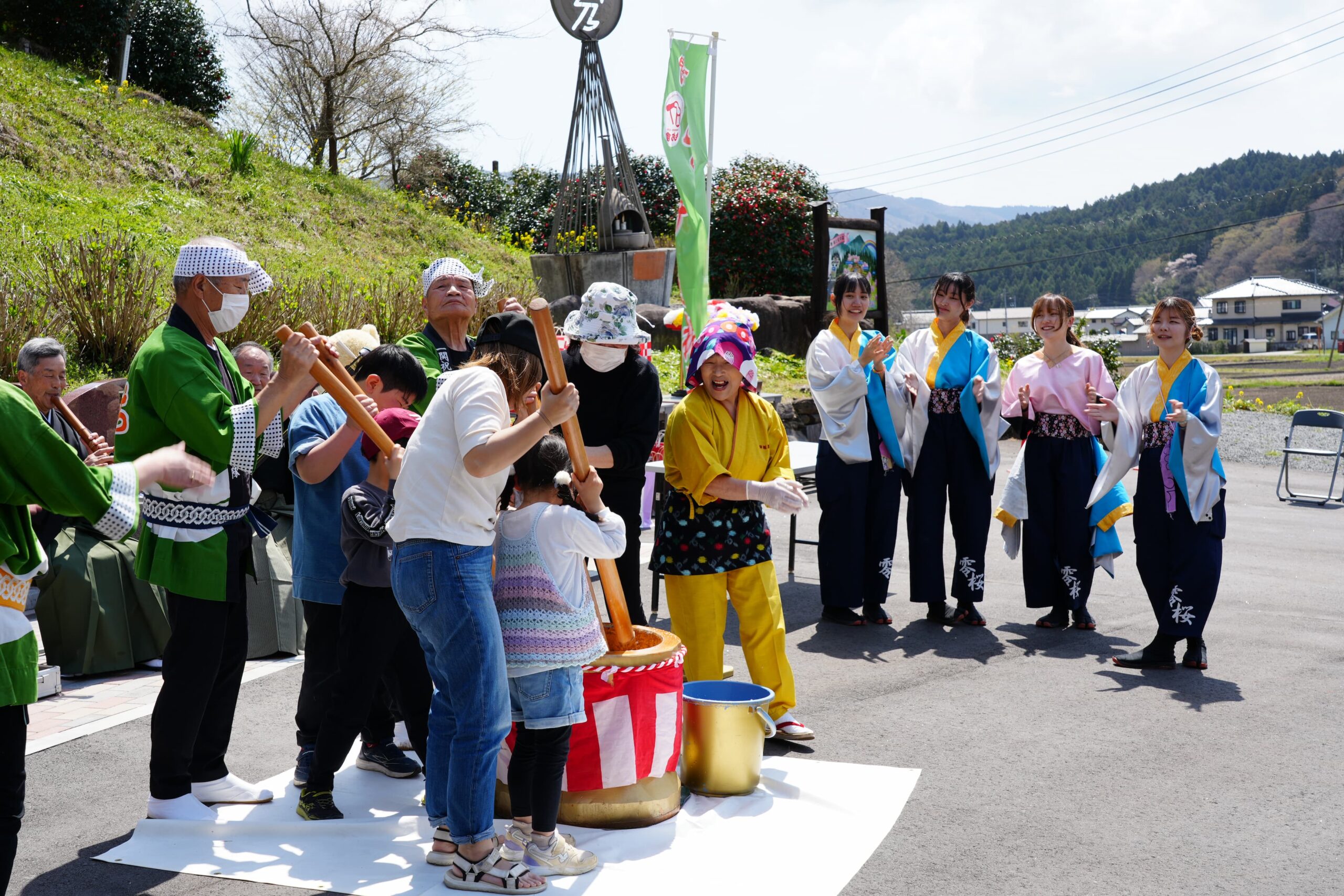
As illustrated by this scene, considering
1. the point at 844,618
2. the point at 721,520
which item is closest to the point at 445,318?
the point at 721,520

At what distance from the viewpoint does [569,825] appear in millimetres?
3602

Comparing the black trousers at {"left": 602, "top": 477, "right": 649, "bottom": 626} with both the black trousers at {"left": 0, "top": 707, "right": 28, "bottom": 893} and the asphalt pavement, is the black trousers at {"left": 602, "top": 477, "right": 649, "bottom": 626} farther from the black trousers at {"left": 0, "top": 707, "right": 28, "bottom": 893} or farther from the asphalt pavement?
the black trousers at {"left": 0, "top": 707, "right": 28, "bottom": 893}

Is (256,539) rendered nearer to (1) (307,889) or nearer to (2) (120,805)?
(2) (120,805)

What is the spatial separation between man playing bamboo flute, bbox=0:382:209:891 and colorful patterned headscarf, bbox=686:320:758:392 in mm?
2087

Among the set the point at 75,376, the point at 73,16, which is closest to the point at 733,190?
the point at 73,16

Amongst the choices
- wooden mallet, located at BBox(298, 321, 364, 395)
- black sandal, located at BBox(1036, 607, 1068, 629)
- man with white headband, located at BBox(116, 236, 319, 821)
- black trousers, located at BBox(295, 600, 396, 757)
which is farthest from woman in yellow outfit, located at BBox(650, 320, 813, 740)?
black sandal, located at BBox(1036, 607, 1068, 629)

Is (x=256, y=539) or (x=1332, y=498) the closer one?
(x=256, y=539)

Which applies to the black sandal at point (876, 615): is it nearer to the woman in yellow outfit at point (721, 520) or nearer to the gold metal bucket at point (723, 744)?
the woman in yellow outfit at point (721, 520)

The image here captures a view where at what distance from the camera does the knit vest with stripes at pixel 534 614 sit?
10.4 feet

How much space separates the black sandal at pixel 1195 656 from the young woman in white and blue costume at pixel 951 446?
1144 millimetres

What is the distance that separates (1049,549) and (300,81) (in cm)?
1823

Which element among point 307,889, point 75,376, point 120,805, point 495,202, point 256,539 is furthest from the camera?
point 495,202

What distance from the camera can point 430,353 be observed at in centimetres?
434

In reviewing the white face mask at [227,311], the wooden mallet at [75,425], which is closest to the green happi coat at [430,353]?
the white face mask at [227,311]
